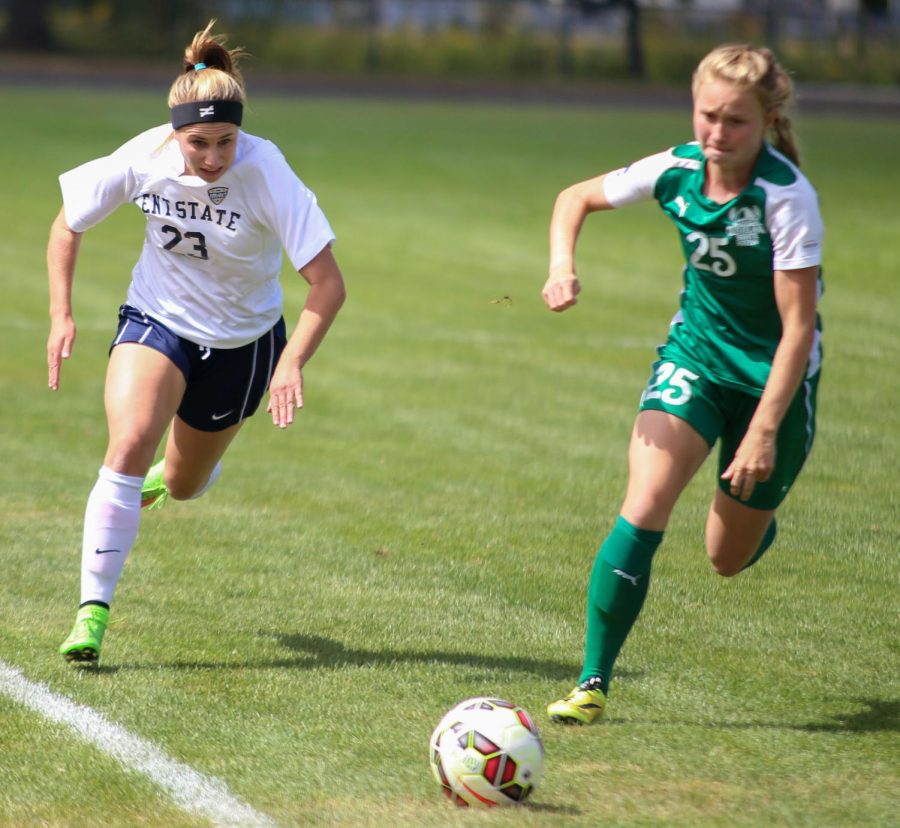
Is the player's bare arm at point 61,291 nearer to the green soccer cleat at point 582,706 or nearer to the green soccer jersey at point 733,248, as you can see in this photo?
the green soccer jersey at point 733,248

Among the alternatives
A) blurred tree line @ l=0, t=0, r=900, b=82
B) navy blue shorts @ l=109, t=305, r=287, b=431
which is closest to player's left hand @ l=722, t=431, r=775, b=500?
navy blue shorts @ l=109, t=305, r=287, b=431

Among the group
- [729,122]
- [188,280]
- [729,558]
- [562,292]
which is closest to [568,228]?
[562,292]

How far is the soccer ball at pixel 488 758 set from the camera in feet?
13.9

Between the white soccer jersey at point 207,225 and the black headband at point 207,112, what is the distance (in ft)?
0.67

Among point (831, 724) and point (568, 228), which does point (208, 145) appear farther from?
point (831, 724)

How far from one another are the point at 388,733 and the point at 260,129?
23113mm

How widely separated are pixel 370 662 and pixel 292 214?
1.70 m

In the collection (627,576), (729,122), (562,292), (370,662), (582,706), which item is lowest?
(370,662)

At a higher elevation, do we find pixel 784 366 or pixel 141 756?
pixel 784 366

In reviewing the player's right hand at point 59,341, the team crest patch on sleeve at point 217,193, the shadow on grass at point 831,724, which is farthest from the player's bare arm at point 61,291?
the shadow on grass at point 831,724

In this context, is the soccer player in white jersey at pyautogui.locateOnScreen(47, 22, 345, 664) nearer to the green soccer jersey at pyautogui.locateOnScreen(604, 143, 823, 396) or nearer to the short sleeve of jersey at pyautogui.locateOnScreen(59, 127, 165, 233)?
the short sleeve of jersey at pyautogui.locateOnScreen(59, 127, 165, 233)

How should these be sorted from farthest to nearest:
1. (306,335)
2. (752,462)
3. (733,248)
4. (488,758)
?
1. (306,335)
2. (733,248)
3. (752,462)
4. (488,758)

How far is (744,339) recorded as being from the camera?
5.01 m

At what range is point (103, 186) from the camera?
5617 millimetres
